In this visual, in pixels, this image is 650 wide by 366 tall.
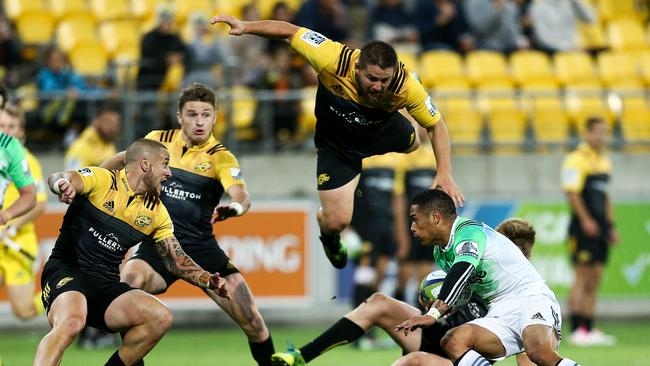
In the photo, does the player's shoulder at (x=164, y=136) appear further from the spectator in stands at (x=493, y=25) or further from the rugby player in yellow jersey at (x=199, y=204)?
the spectator in stands at (x=493, y=25)

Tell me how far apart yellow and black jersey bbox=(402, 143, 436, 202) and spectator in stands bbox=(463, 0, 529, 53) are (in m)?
4.08

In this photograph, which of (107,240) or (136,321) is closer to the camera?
(136,321)

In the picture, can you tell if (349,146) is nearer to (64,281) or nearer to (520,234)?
(520,234)

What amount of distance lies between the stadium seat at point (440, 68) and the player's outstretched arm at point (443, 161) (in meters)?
8.55

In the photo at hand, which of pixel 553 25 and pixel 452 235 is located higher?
pixel 553 25

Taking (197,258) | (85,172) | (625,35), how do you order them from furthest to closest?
(625,35) < (197,258) < (85,172)

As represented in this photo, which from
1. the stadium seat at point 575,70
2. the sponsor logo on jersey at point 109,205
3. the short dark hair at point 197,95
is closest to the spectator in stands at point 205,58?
the stadium seat at point 575,70

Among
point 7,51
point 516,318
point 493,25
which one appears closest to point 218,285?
point 516,318

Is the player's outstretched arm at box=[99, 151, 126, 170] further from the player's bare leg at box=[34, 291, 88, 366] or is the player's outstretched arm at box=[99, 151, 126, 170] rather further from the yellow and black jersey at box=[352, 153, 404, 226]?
the yellow and black jersey at box=[352, 153, 404, 226]

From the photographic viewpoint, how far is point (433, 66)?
59.5ft

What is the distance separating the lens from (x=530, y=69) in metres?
18.5

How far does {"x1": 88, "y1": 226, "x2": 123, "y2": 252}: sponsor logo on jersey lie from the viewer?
28.1ft

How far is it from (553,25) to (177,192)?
10616 millimetres

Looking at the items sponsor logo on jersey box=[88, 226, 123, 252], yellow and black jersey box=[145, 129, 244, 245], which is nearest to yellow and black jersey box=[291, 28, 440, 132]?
yellow and black jersey box=[145, 129, 244, 245]
